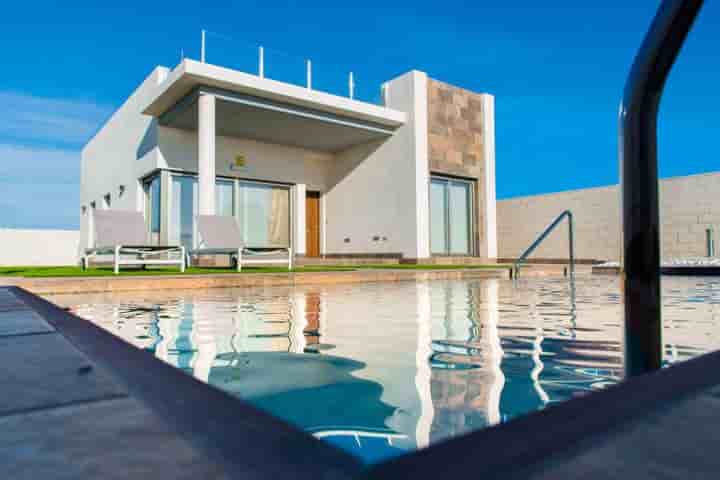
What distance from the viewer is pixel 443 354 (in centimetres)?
166

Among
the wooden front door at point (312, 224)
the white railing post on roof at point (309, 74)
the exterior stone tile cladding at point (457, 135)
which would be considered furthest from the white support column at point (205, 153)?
the exterior stone tile cladding at point (457, 135)

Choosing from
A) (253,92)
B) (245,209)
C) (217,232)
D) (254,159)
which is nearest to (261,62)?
(253,92)

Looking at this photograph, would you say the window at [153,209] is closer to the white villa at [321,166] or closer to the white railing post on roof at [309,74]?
the white villa at [321,166]

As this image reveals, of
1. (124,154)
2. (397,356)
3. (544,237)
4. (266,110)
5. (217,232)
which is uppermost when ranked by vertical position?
(266,110)

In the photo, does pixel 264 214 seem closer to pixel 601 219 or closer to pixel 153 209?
pixel 153 209

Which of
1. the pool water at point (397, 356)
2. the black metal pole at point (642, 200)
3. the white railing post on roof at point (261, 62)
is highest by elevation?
the white railing post on roof at point (261, 62)

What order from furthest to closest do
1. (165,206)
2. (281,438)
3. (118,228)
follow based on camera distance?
(165,206), (118,228), (281,438)

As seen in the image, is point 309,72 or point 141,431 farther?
point 309,72

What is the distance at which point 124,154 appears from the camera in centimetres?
1388

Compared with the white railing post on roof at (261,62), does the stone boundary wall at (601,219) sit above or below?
below

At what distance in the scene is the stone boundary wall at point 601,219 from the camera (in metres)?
11.2

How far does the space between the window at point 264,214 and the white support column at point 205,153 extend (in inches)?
144

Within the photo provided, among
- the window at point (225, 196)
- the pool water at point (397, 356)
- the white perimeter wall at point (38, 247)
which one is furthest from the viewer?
the white perimeter wall at point (38, 247)

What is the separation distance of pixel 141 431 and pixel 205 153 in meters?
9.55
